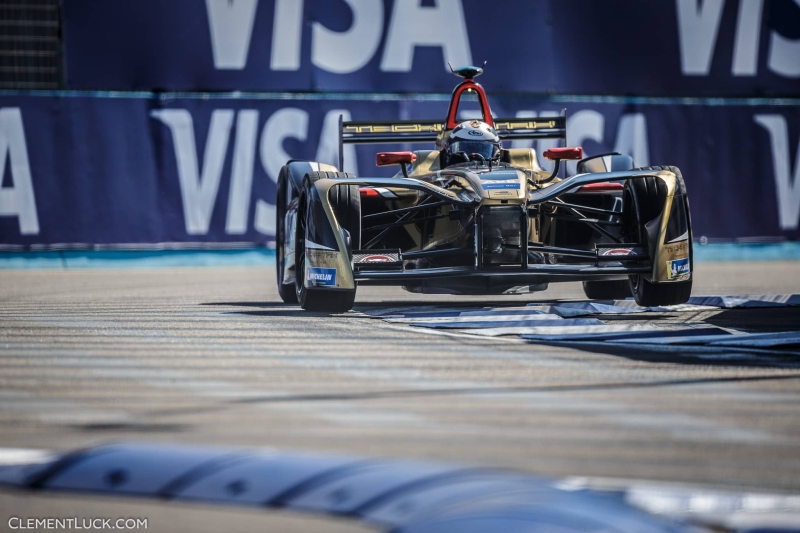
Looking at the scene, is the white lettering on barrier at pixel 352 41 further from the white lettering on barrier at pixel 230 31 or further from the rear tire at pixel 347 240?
the rear tire at pixel 347 240

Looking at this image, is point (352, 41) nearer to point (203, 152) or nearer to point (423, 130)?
point (203, 152)

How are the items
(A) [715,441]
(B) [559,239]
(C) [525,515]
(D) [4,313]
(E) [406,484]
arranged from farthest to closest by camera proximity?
(B) [559,239]
(D) [4,313]
(A) [715,441]
(E) [406,484]
(C) [525,515]

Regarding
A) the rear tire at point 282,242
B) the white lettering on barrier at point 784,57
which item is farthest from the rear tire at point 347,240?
the white lettering on barrier at point 784,57

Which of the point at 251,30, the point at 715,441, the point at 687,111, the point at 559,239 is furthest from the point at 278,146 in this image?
the point at 715,441

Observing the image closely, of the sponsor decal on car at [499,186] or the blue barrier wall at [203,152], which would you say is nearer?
the sponsor decal on car at [499,186]

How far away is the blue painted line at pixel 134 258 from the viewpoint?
16.5m

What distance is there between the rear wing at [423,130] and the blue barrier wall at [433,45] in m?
7.02

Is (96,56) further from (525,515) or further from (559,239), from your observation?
(525,515)

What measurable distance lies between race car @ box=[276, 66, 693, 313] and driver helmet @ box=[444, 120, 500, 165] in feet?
0.04

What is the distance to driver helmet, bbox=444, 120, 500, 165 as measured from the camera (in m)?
9.73

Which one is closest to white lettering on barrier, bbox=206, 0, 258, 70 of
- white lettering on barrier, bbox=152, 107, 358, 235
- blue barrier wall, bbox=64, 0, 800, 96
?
blue barrier wall, bbox=64, 0, 800, 96

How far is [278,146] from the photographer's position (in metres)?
17.2

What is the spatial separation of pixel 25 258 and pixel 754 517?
15.3 m

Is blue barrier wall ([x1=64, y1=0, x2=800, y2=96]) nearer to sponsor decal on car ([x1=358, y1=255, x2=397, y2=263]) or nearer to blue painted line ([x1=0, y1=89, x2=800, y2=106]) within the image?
blue painted line ([x1=0, y1=89, x2=800, y2=106])
